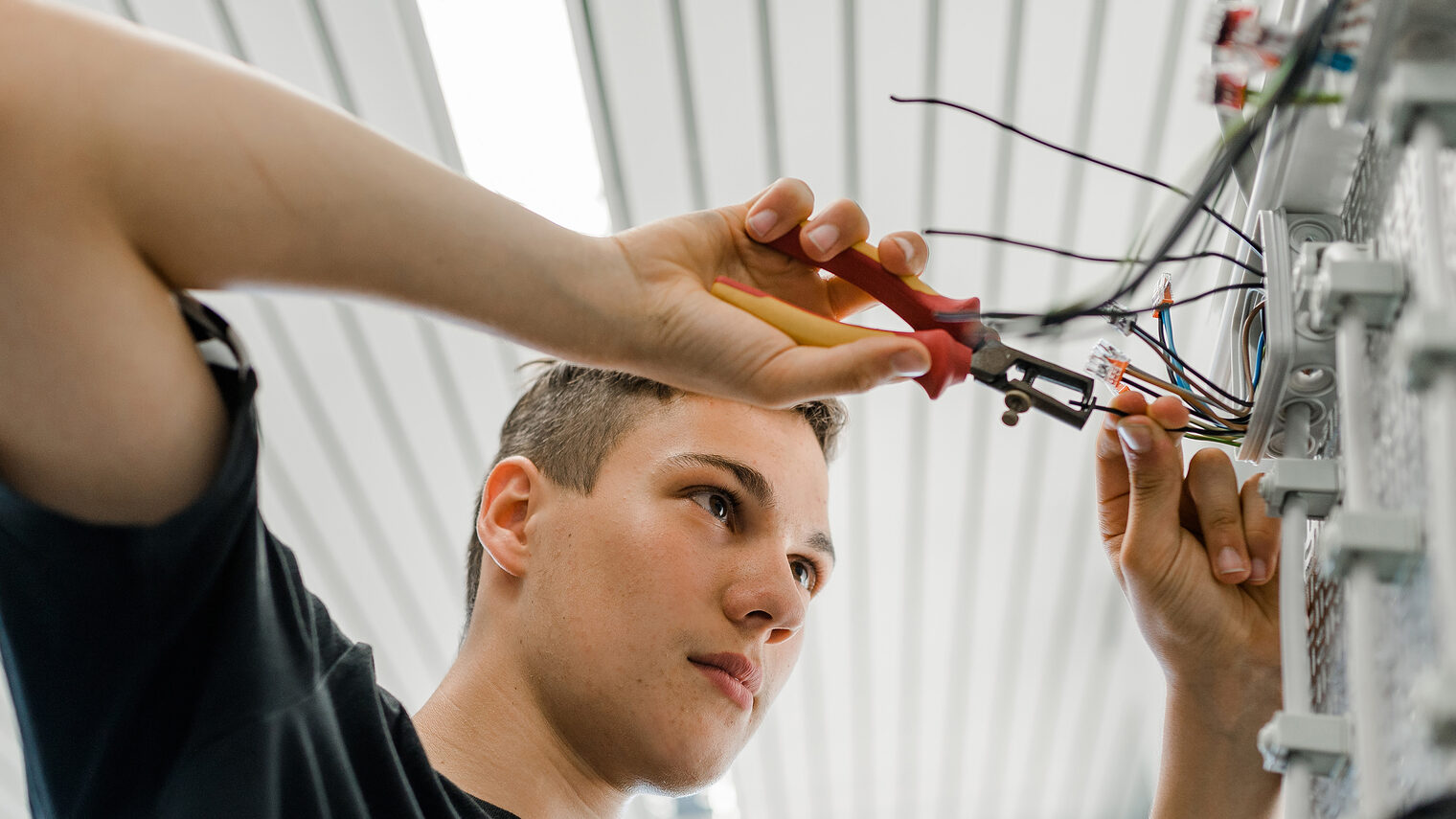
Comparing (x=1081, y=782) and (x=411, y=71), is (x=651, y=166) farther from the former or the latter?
(x=1081, y=782)

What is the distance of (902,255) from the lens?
101 centimetres

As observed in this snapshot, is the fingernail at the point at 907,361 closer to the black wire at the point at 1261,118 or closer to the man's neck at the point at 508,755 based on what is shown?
the black wire at the point at 1261,118

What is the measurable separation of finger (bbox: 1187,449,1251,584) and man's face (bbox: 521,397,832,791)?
0.47 metres

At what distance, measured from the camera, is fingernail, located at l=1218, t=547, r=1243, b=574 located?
1.11 m

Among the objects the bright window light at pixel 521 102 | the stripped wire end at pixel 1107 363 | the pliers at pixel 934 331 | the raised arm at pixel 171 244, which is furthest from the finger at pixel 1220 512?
the bright window light at pixel 521 102

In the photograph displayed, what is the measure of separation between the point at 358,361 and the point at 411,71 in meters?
1.02

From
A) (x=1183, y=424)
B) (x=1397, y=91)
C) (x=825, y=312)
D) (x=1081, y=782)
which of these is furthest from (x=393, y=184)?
(x=1081, y=782)

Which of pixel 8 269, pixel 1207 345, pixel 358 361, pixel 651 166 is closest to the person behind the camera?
pixel 8 269

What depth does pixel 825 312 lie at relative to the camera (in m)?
1.08

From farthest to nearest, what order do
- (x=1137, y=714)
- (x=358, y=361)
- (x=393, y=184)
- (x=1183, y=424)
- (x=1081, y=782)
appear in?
(x=1081, y=782) → (x=1137, y=714) → (x=358, y=361) → (x=1183, y=424) → (x=393, y=184)

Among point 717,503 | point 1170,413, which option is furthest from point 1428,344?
point 717,503

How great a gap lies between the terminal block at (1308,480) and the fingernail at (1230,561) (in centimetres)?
20

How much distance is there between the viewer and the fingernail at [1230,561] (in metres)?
1.11

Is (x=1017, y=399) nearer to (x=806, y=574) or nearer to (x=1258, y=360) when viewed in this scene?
(x=1258, y=360)
